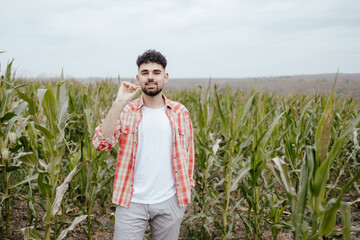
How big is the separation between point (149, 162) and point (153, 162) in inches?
1.1

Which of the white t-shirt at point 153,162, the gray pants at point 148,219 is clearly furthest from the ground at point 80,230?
the white t-shirt at point 153,162

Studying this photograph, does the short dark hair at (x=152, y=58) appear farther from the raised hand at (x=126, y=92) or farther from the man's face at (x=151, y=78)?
the raised hand at (x=126, y=92)

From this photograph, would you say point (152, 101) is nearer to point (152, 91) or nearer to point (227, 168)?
point (152, 91)

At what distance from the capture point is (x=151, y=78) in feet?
6.21

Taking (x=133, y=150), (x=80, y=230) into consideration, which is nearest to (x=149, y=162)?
(x=133, y=150)

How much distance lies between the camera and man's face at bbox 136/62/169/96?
1.91 meters

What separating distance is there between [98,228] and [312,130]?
364cm

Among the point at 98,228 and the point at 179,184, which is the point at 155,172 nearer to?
the point at 179,184

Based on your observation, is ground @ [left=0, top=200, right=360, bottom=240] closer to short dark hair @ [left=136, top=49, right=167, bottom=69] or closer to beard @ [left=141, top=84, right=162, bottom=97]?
beard @ [left=141, top=84, right=162, bottom=97]

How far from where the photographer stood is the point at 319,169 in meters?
1.24

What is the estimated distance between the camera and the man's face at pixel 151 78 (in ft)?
6.25

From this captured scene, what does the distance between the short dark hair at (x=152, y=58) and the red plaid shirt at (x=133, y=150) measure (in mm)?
293

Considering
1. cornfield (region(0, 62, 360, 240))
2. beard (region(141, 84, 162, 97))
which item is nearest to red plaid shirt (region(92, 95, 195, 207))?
beard (region(141, 84, 162, 97))

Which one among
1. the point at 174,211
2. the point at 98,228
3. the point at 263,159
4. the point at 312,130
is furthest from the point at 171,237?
the point at 312,130
